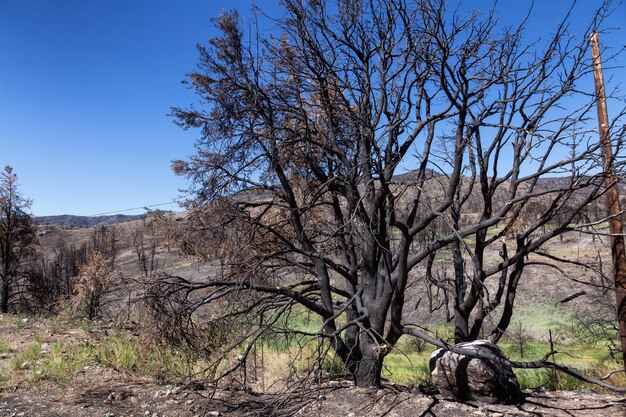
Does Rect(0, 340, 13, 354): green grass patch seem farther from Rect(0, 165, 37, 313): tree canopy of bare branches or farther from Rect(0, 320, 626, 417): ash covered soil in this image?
Rect(0, 165, 37, 313): tree canopy of bare branches

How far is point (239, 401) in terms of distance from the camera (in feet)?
23.6

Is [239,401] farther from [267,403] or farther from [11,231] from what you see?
[11,231]

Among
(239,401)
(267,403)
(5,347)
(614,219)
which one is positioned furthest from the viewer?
(5,347)

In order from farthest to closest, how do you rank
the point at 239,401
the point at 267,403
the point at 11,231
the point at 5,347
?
the point at 11,231 < the point at 5,347 < the point at 239,401 < the point at 267,403

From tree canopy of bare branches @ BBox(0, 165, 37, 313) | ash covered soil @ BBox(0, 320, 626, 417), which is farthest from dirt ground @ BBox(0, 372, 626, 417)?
tree canopy of bare branches @ BBox(0, 165, 37, 313)

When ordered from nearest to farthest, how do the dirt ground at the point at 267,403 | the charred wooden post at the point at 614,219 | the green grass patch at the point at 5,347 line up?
the dirt ground at the point at 267,403
the charred wooden post at the point at 614,219
the green grass patch at the point at 5,347

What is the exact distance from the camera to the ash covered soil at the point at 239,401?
5992 millimetres

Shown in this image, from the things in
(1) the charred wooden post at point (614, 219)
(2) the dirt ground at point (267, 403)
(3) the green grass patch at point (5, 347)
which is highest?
(1) the charred wooden post at point (614, 219)

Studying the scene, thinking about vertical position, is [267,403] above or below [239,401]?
above

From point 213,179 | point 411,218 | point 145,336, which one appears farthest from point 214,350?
point 411,218

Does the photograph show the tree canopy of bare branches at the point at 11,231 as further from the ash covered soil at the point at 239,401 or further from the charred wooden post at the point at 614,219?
the charred wooden post at the point at 614,219

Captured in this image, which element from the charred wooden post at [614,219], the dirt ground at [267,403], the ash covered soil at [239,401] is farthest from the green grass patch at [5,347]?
the charred wooden post at [614,219]

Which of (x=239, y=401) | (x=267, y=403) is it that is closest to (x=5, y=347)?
(x=239, y=401)

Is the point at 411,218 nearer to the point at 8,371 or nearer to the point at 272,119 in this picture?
the point at 272,119
